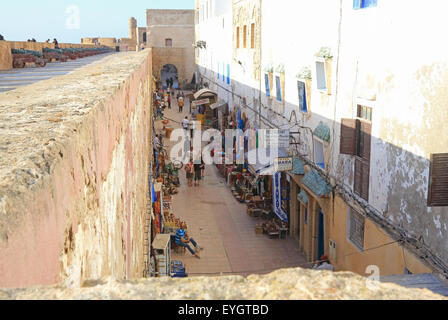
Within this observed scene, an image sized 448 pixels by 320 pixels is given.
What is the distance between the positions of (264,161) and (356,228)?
239 inches

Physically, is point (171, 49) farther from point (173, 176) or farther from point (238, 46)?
point (173, 176)

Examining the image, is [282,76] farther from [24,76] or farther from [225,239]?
[24,76]

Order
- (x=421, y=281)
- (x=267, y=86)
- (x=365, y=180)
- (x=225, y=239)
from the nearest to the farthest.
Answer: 1. (x=421, y=281)
2. (x=365, y=180)
3. (x=225, y=239)
4. (x=267, y=86)

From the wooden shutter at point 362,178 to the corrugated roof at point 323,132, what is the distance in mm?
1430

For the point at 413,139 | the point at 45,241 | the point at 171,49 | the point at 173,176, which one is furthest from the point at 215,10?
the point at 45,241

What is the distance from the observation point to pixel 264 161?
15.2 metres

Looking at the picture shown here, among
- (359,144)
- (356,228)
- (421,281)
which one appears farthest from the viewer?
(356,228)

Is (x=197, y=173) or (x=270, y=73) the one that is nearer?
(x=270, y=73)

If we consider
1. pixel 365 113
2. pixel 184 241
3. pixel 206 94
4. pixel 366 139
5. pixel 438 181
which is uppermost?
pixel 365 113

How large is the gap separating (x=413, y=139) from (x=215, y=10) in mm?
23388

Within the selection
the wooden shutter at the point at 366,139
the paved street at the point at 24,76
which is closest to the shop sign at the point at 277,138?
the wooden shutter at the point at 366,139

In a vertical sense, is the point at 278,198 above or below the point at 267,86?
below

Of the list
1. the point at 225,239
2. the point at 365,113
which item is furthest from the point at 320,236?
the point at 365,113

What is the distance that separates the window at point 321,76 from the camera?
435 inches
